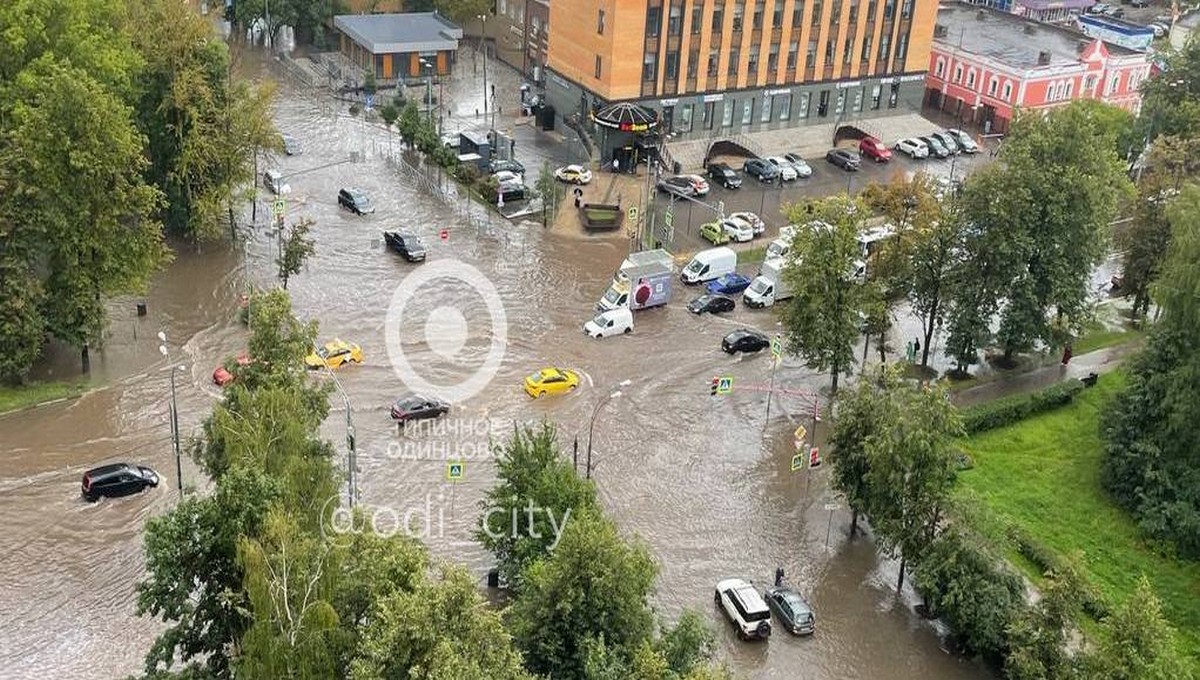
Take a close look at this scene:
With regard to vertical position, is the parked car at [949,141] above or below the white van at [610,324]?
above

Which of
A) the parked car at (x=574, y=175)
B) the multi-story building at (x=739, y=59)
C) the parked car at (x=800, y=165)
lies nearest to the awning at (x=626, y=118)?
the multi-story building at (x=739, y=59)

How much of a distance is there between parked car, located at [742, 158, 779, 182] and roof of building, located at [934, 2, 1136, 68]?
69.8ft

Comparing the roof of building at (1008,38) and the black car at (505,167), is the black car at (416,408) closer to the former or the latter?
the black car at (505,167)

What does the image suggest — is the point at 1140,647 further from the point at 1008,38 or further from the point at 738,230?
the point at 1008,38

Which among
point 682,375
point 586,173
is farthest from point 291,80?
point 682,375

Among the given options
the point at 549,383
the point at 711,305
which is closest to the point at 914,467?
the point at 549,383

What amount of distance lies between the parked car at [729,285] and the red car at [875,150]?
23609 mm

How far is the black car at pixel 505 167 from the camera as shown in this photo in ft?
220

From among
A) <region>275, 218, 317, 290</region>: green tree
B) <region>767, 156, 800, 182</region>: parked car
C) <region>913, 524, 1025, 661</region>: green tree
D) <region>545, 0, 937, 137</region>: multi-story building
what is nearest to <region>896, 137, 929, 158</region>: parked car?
<region>545, 0, 937, 137</region>: multi-story building

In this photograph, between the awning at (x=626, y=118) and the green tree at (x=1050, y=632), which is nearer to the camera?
the green tree at (x=1050, y=632)

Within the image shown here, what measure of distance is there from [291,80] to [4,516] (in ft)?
169

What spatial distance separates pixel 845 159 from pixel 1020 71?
50.4ft

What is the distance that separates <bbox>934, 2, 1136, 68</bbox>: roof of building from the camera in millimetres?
82000

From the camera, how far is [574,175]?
6800 centimetres
